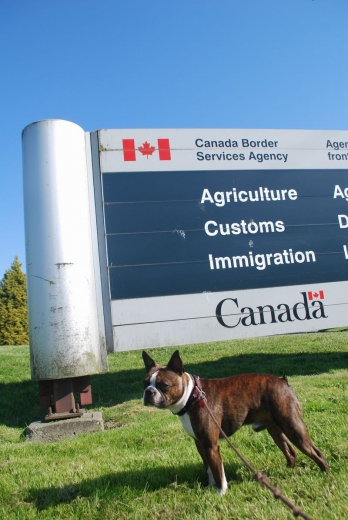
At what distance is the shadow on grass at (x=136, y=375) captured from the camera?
771cm

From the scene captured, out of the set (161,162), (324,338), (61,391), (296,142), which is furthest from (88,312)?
(324,338)

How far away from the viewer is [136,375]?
31.5ft

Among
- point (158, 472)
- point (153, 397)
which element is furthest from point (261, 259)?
point (153, 397)

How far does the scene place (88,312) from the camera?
5957mm

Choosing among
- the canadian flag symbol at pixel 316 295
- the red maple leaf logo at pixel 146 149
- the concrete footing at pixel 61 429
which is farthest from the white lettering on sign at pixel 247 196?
the concrete footing at pixel 61 429

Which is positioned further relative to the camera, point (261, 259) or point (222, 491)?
point (261, 259)

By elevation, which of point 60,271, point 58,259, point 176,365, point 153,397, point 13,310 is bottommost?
point 153,397

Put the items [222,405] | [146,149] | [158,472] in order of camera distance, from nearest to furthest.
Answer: [222,405]
[158,472]
[146,149]

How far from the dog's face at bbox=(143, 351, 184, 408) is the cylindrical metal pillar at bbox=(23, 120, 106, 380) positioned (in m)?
2.86

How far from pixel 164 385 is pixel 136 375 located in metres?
6.84

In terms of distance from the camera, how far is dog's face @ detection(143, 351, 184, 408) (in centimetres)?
297

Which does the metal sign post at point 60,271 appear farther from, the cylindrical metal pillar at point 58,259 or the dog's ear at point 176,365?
the dog's ear at point 176,365

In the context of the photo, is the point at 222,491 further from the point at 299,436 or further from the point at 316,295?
the point at 316,295

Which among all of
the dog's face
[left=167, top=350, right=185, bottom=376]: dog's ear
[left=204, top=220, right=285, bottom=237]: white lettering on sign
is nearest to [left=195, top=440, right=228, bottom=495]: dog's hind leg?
the dog's face
